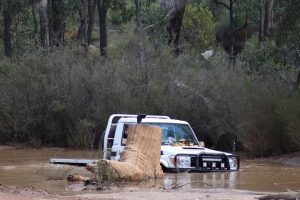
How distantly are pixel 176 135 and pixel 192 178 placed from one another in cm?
162

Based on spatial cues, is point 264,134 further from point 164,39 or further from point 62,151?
point 164,39

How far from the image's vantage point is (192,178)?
1625 cm

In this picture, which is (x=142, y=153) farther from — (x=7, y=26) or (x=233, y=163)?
(x=7, y=26)

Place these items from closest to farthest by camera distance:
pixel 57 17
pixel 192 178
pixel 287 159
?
1. pixel 192 178
2. pixel 287 159
3. pixel 57 17

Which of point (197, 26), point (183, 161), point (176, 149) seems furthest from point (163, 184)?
point (197, 26)

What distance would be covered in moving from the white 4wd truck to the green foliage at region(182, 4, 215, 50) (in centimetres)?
3366

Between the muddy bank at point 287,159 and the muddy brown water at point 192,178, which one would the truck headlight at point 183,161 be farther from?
the muddy bank at point 287,159

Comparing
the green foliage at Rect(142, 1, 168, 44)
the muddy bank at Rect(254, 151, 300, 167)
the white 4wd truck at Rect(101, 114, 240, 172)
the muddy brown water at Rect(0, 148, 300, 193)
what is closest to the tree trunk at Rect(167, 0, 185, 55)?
the green foliage at Rect(142, 1, 168, 44)

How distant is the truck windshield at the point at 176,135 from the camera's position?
17.3 meters

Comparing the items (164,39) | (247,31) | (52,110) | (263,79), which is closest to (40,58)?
(52,110)

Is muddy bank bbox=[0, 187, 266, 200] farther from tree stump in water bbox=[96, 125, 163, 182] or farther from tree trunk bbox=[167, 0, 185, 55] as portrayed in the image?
tree trunk bbox=[167, 0, 185, 55]

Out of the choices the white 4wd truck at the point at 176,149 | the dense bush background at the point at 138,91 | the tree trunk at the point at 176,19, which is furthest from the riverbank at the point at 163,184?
the tree trunk at the point at 176,19

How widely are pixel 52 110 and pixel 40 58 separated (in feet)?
7.48

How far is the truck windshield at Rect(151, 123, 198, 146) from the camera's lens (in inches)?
682
